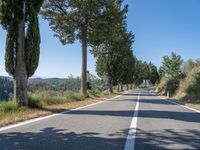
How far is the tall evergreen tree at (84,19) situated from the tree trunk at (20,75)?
59.4 ft

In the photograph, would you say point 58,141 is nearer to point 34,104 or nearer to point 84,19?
point 34,104

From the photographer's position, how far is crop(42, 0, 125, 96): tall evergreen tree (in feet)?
118

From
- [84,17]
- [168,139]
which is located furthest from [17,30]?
[84,17]

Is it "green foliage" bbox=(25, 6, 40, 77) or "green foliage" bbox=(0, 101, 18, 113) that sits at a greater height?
"green foliage" bbox=(25, 6, 40, 77)

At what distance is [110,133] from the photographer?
34.3 feet

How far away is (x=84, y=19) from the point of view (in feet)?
123

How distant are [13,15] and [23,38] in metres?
1.11

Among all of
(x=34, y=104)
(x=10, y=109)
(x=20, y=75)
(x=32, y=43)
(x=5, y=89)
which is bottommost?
(x=10, y=109)

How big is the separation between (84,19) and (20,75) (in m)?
20.4

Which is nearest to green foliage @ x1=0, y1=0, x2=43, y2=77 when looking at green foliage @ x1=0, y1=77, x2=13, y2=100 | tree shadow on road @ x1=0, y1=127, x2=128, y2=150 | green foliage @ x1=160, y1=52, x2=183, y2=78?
green foliage @ x1=0, y1=77, x2=13, y2=100

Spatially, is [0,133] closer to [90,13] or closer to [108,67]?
[90,13]

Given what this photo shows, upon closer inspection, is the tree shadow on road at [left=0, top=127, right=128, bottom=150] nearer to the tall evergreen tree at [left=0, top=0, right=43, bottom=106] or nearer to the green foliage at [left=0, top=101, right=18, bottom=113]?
the green foliage at [left=0, top=101, right=18, bottom=113]

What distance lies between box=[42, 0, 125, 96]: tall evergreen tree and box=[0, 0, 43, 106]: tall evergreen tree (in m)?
17.4

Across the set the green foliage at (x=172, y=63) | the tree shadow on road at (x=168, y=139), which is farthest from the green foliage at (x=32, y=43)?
the green foliage at (x=172, y=63)
